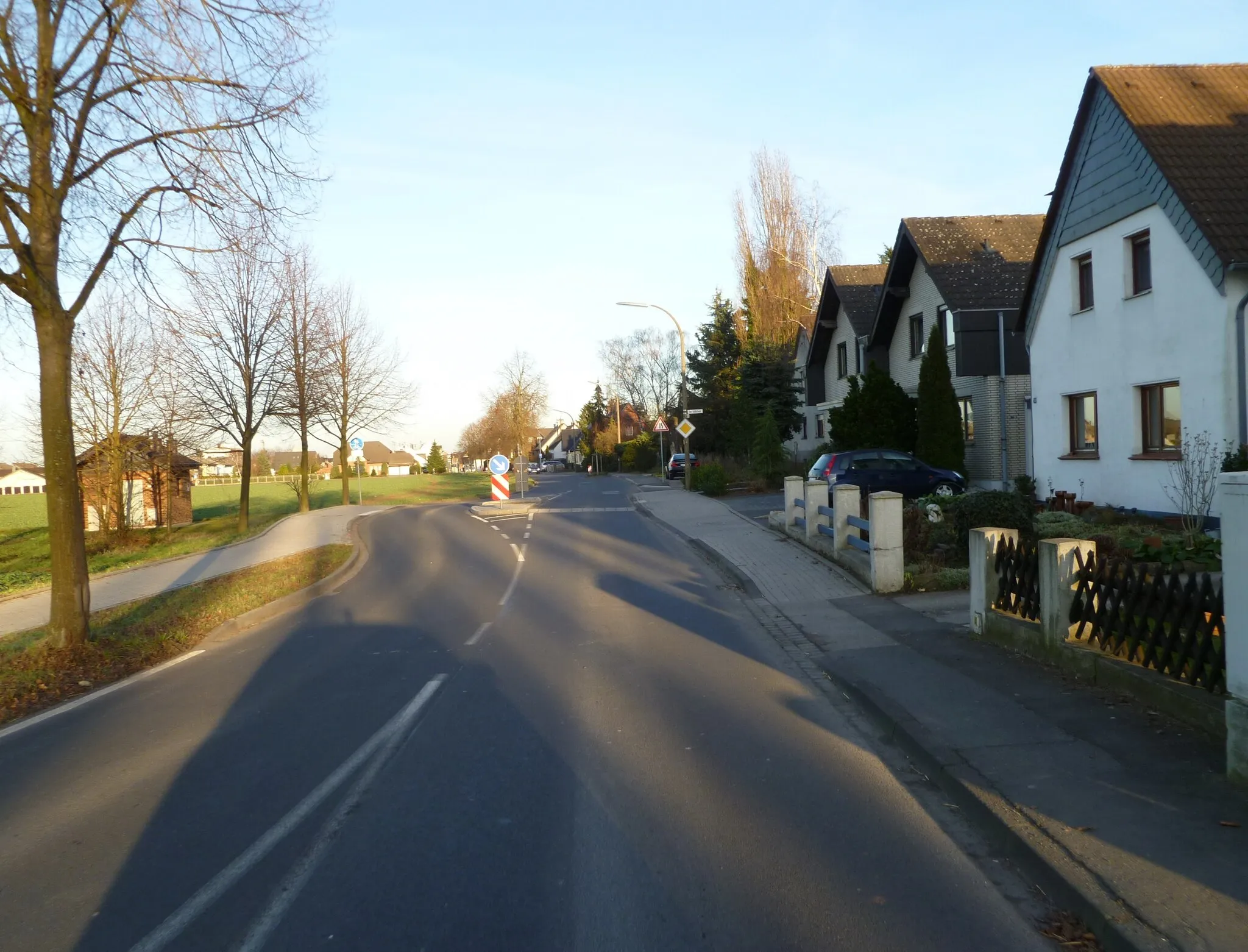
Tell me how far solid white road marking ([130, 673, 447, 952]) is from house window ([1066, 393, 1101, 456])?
16.7 m

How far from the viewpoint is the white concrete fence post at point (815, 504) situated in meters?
17.5

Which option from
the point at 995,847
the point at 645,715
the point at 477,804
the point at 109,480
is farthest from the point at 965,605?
the point at 109,480

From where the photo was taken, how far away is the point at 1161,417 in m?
17.6

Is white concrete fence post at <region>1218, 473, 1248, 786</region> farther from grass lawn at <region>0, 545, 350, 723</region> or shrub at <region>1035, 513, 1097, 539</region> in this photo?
shrub at <region>1035, 513, 1097, 539</region>

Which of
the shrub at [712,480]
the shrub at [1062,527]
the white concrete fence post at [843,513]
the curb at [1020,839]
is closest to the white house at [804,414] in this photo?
the shrub at [712,480]

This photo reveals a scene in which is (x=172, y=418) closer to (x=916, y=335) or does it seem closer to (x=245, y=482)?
(x=245, y=482)

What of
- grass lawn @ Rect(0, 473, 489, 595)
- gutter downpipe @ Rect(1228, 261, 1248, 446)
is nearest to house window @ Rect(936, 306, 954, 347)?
gutter downpipe @ Rect(1228, 261, 1248, 446)

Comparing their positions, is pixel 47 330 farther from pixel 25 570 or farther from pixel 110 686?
pixel 25 570

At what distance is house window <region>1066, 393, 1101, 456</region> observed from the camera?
1989 cm

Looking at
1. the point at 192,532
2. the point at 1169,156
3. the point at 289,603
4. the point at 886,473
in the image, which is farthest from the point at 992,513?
the point at 192,532

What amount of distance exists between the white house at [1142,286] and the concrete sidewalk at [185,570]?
1682 centimetres

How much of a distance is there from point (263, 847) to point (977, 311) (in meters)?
26.4

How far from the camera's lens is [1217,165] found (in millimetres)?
16656

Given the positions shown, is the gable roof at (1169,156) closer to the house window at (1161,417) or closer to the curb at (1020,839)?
the house window at (1161,417)
